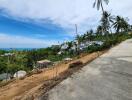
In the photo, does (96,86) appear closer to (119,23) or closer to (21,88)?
(21,88)

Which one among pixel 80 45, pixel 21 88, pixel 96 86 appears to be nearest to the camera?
pixel 96 86

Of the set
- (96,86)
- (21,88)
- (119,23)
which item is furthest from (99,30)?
(96,86)

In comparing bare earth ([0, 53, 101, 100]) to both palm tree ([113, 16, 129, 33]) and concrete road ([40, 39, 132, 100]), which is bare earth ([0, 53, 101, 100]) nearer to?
concrete road ([40, 39, 132, 100])

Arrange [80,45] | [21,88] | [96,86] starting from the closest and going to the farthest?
[96,86] → [21,88] → [80,45]

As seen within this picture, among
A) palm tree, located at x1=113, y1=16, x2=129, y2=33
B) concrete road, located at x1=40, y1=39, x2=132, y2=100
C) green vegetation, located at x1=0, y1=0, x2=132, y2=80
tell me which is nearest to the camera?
concrete road, located at x1=40, y1=39, x2=132, y2=100

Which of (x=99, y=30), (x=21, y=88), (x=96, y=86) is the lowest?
(x=21, y=88)

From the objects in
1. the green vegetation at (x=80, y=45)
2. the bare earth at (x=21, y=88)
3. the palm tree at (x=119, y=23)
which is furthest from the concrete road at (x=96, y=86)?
the palm tree at (x=119, y=23)

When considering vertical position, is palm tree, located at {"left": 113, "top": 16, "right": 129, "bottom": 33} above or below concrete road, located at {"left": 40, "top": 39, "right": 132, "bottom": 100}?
above

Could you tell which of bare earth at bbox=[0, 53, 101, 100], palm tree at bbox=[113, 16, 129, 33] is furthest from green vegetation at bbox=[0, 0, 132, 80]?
bare earth at bbox=[0, 53, 101, 100]

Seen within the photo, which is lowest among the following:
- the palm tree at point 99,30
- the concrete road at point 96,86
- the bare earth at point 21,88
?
the bare earth at point 21,88

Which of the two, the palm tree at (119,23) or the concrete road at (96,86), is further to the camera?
the palm tree at (119,23)

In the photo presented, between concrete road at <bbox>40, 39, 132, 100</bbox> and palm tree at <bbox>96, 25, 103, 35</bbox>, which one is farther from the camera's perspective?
palm tree at <bbox>96, 25, 103, 35</bbox>

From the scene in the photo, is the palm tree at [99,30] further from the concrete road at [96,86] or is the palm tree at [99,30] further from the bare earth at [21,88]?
the concrete road at [96,86]

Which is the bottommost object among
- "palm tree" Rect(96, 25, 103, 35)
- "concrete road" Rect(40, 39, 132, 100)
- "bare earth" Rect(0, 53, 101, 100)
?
"bare earth" Rect(0, 53, 101, 100)
